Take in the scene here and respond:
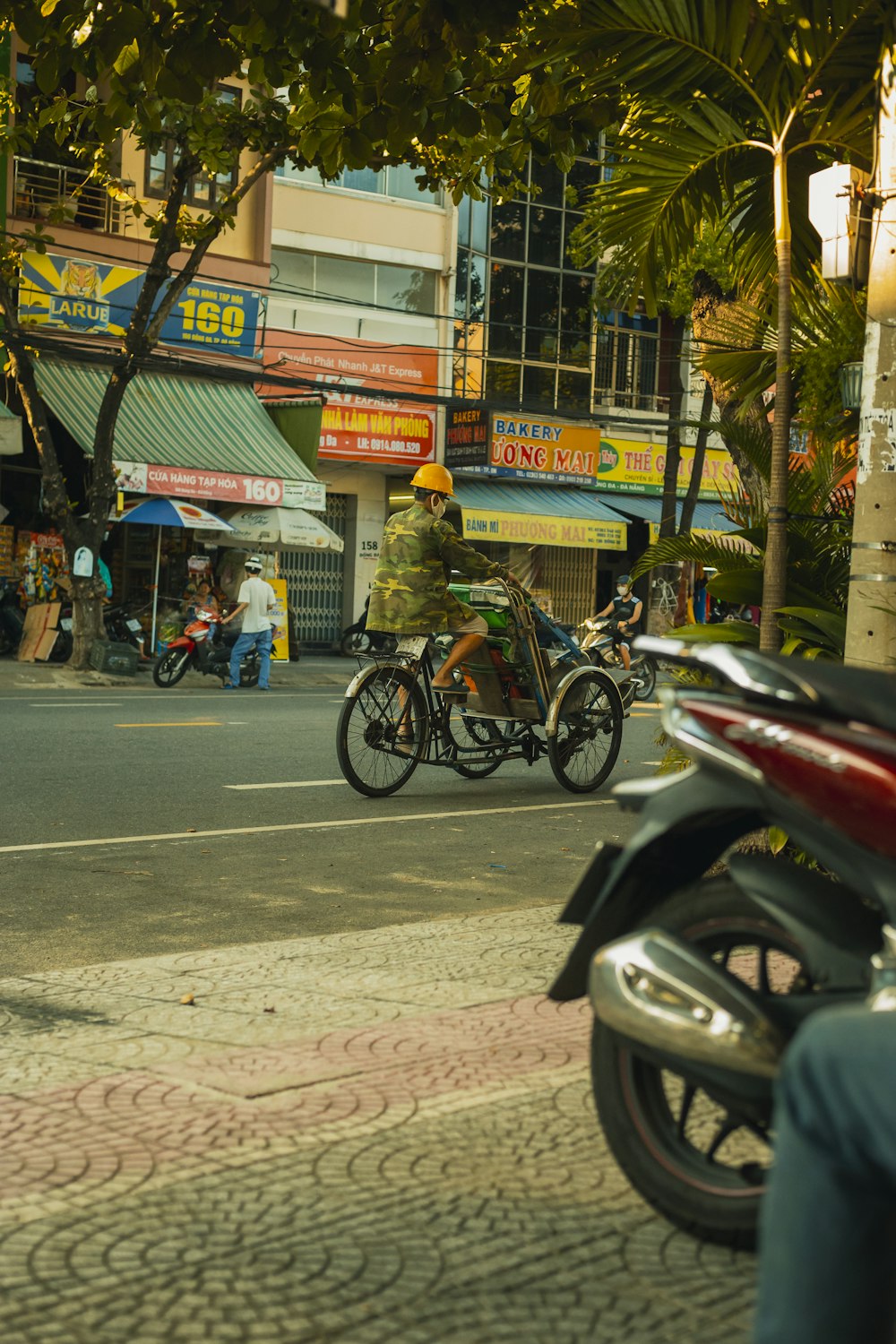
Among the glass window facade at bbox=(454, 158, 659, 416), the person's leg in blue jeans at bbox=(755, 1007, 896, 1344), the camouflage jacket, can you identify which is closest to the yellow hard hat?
the camouflage jacket

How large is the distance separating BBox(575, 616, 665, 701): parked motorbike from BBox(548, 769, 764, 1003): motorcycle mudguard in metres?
13.5

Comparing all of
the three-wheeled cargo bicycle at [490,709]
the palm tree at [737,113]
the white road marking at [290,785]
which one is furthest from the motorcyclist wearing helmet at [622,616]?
the palm tree at [737,113]

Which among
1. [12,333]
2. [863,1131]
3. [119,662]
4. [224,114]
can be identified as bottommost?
[119,662]

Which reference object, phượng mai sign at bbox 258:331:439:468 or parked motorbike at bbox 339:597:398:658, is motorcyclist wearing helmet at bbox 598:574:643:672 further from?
phượng mai sign at bbox 258:331:439:468

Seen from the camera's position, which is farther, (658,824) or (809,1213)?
(658,824)

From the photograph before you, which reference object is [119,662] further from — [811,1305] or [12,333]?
[811,1305]

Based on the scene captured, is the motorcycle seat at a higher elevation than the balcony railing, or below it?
below

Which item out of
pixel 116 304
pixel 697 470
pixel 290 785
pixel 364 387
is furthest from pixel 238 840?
pixel 364 387

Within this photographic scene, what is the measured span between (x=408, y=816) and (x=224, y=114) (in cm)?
1129

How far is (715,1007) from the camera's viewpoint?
268cm

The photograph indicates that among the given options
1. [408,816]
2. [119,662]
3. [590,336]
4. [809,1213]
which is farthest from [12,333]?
[809,1213]

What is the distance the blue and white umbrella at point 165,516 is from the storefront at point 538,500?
7604 mm

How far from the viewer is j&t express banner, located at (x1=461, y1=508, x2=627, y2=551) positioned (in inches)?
1232

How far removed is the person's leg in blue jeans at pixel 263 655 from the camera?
2120 cm
